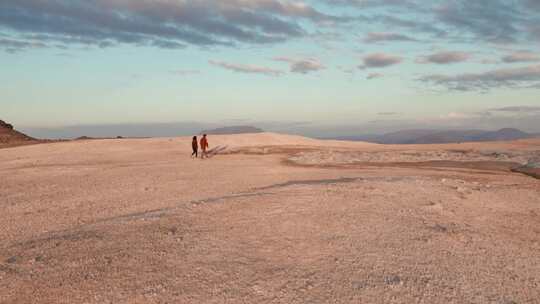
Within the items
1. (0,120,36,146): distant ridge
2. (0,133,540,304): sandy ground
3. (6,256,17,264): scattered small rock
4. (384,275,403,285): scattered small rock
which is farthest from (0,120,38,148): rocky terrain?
(384,275,403,285): scattered small rock

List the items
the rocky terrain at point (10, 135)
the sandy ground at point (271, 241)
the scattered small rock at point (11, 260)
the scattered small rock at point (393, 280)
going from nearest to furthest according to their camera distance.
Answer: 1. the sandy ground at point (271, 241)
2. the scattered small rock at point (393, 280)
3. the scattered small rock at point (11, 260)
4. the rocky terrain at point (10, 135)

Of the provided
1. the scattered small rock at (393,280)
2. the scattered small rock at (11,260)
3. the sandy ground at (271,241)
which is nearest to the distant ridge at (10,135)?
the sandy ground at (271,241)

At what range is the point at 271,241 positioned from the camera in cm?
888

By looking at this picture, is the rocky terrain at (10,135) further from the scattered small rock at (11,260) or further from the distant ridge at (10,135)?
the scattered small rock at (11,260)

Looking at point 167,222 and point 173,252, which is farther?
point 167,222

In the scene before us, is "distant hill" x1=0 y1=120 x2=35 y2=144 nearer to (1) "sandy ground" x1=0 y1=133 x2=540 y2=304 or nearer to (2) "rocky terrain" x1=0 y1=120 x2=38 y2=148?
(2) "rocky terrain" x1=0 y1=120 x2=38 y2=148

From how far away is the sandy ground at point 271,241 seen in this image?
6625 millimetres

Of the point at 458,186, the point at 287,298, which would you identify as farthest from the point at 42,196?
the point at 458,186

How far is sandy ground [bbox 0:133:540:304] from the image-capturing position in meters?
6.62

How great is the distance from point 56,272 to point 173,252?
204 cm

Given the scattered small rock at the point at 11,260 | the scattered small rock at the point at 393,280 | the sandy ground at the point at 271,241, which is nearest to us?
the sandy ground at the point at 271,241

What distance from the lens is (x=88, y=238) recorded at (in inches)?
352

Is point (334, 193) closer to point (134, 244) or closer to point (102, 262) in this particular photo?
point (134, 244)

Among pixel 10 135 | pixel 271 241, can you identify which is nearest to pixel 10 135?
pixel 10 135
